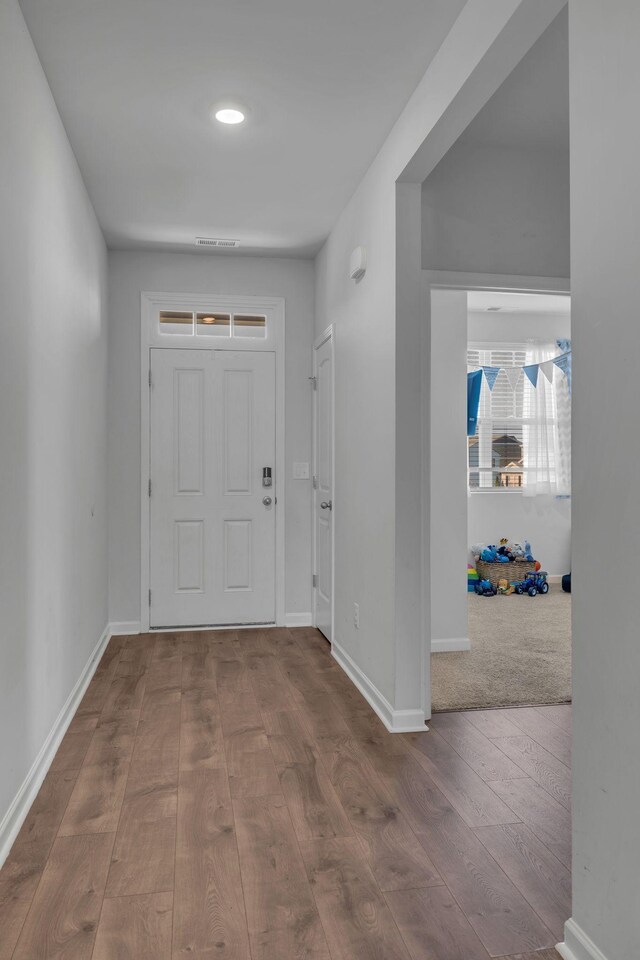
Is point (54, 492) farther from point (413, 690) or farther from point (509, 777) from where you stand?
point (509, 777)

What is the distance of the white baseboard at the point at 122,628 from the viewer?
15.8 ft

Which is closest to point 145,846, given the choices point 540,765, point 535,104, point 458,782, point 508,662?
point 458,782

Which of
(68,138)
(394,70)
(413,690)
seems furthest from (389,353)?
(68,138)

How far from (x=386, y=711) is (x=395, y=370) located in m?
1.51

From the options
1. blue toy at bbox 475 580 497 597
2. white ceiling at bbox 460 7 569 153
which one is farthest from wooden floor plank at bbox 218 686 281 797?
blue toy at bbox 475 580 497 597

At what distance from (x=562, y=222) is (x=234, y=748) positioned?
9.28 ft

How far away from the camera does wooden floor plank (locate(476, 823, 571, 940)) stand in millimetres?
1825

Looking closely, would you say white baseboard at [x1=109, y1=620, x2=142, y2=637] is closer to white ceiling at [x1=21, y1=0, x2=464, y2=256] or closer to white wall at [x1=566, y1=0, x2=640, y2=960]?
white ceiling at [x1=21, y1=0, x2=464, y2=256]

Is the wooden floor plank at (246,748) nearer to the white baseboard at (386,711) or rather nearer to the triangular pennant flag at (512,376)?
the white baseboard at (386,711)

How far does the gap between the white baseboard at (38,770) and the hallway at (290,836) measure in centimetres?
4

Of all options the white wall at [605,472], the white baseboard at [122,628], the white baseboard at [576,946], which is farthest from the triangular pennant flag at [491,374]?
the white baseboard at [576,946]

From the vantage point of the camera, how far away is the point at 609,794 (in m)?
1.51

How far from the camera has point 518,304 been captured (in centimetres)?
679

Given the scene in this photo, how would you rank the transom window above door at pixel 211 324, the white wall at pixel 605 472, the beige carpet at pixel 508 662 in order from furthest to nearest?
the transom window above door at pixel 211 324 → the beige carpet at pixel 508 662 → the white wall at pixel 605 472
